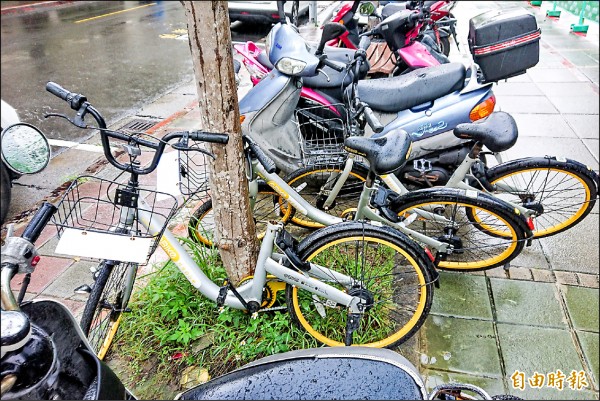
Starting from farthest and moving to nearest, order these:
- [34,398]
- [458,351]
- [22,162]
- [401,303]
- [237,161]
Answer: [401,303] → [458,351] → [237,161] → [22,162] → [34,398]

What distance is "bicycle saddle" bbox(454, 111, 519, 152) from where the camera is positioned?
288 cm

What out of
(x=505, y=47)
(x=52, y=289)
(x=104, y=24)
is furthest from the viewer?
(x=104, y=24)

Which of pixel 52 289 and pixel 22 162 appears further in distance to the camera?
pixel 52 289

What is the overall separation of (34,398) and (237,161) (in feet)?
5.05

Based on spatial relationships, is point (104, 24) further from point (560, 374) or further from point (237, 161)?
point (560, 374)

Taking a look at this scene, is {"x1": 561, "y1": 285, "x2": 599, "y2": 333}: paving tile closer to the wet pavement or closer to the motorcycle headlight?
the wet pavement

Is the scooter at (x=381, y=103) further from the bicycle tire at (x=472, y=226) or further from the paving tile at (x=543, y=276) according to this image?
the paving tile at (x=543, y=276)

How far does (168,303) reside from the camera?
9.22 ft

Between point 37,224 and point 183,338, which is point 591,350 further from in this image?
point 37,224

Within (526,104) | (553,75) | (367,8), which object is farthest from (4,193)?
(553,75)

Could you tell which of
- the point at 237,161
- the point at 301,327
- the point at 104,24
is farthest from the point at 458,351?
the point at 104,24

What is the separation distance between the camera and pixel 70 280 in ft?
10.8

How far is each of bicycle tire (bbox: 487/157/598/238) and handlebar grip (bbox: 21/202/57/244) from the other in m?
3.01

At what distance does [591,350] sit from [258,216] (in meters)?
2.53
